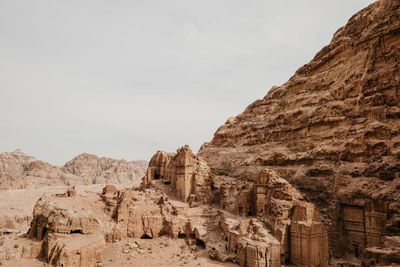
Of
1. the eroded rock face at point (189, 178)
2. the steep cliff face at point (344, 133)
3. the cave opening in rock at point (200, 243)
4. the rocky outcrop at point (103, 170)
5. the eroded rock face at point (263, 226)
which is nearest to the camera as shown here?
the eroded rock face at point (263, 226)

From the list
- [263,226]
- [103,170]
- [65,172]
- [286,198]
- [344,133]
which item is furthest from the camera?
[103,170]

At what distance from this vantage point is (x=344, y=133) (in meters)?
24.0

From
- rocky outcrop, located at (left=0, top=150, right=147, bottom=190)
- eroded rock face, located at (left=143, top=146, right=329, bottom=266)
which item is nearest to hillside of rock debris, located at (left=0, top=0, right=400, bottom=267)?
eroded rock face, located at (left=143, top=146, right=329, bottom=266)

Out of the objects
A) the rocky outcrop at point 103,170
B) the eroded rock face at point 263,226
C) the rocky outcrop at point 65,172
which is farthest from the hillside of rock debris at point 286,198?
the rocky outcrop at point 103,170

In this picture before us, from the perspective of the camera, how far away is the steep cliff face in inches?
741

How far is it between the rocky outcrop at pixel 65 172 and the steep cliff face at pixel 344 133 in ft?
175

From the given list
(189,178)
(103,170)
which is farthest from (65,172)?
(189,178)

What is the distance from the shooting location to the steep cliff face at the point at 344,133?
61.7ft

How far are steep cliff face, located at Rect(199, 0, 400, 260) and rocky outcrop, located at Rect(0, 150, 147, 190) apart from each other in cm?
5347

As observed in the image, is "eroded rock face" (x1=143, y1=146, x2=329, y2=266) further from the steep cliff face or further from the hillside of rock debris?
the steep cliff face

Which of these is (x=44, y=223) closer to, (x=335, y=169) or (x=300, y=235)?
(x=300, y=235)

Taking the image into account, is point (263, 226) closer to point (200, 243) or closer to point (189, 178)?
point (200, 243)

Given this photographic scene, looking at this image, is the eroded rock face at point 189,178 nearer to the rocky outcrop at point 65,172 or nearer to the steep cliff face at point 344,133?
the steep cliff face at point 344,133

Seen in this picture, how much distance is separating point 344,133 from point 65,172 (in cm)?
8576
